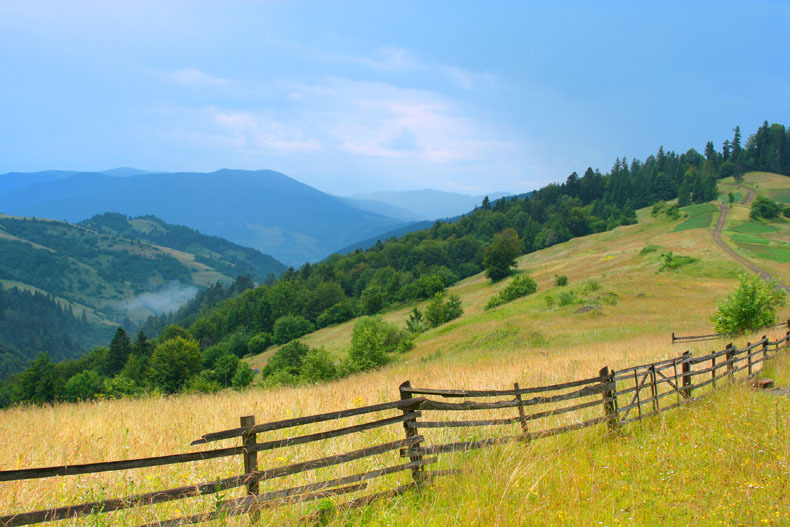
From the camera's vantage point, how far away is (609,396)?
25.0ft

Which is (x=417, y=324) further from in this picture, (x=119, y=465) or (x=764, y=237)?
(x=764, y=237)

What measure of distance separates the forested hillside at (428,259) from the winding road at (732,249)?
32.7 ft

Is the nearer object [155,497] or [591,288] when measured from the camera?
[155,497]

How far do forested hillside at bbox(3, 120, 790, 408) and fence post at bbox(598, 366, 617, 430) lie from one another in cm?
6453

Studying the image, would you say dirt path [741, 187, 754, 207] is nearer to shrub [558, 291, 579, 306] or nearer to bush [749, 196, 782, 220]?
bush [749, 196, 782, 220]

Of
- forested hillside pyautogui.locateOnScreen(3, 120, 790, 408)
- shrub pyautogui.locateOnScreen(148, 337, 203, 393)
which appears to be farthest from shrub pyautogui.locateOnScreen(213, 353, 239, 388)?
shrub pyautogui.locateOnScreen(148, 337, 203, 393)

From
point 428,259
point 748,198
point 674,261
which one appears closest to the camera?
point 674,261

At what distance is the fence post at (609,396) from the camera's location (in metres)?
7.39

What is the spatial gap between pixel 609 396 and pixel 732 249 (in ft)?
229

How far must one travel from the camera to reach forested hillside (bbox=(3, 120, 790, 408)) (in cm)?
9400

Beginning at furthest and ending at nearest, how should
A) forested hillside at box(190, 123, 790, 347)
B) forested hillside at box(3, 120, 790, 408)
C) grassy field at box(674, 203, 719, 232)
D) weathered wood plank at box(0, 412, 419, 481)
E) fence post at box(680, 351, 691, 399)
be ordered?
1. forested hillside at box(190, 123, 790, 347)
2. forested hillside at box(3, 120, 790, 408)
3. grassy field at box(674, 203, 719, 232)
4. fence post at box(680, 351, 691, 399)
5. weathered wood plank at box(0, 412, 419, 481)

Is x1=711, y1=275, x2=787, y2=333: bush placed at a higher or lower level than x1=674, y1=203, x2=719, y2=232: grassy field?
lower

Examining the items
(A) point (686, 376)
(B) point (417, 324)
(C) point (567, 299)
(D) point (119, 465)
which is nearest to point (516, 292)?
(B) point (417, 324)

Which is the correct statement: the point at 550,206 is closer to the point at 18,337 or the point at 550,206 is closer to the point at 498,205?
the point at 498,205
